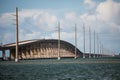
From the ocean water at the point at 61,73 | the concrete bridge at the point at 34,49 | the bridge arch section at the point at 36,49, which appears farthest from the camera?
the bridge arch section at the point at 36,49

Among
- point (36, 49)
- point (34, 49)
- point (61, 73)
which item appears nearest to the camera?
point (61, 73)

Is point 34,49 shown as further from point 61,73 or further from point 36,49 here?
point 61,73

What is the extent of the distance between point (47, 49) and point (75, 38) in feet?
60.9

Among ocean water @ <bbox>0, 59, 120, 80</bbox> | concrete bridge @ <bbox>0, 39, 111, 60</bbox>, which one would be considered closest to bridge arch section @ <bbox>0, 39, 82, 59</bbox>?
concrete bridge @ <bbox>0, 39, 111, 60</bbox>

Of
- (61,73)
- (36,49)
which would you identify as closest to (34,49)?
(36,49)

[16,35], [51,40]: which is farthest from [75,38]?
[16,35]

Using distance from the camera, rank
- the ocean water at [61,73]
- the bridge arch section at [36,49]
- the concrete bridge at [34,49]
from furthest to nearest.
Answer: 1. the bridge arch section at [36,49]
2. the concrete bridge at [34,49]
3. the ocean water at [61,73]

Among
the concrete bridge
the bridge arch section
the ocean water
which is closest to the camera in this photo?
the ocean water

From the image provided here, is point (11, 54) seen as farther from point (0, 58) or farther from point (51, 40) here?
point (51, 40)

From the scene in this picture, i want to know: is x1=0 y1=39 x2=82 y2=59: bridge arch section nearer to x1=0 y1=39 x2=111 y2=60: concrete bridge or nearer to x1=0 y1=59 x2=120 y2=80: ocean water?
x1=0 y1=39 x2=111 y2=60: concrete bridge

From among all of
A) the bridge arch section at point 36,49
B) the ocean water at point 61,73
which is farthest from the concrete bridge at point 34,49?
the ocean water at point 61,73

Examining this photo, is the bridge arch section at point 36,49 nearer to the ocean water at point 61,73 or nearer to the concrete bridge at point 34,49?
the concrete bridge at point 34,49

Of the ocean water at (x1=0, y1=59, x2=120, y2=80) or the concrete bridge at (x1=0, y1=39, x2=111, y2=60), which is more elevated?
the concrete bridge at (x1=0, y1=39, x2=111, y2=60)

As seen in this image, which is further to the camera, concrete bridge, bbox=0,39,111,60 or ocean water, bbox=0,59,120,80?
concrete bridge, bbox=0,39,111,60
